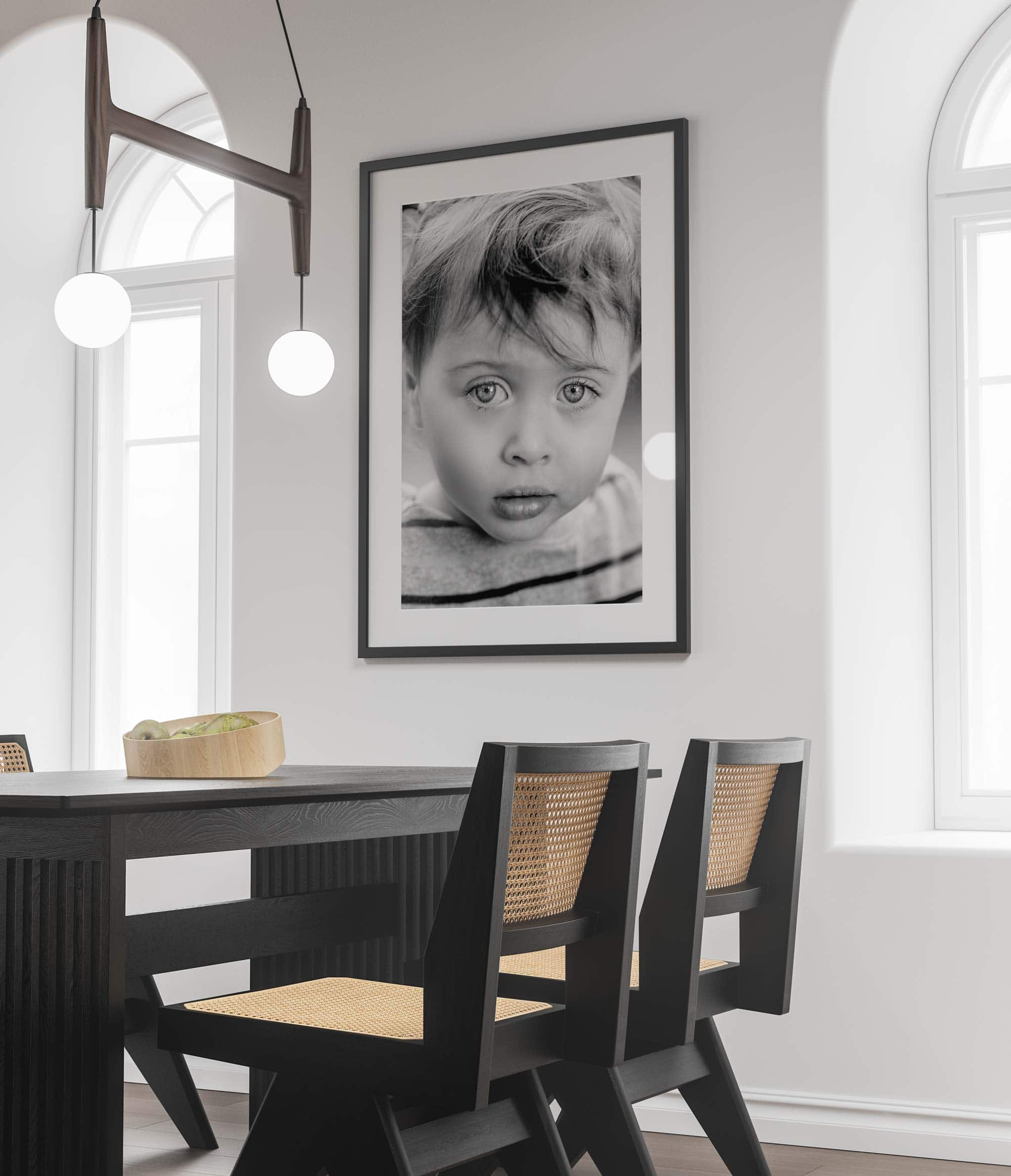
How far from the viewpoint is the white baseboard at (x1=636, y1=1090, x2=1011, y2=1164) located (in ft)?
10.3

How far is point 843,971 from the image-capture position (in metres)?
3.29

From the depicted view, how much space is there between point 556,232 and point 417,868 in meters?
1.60

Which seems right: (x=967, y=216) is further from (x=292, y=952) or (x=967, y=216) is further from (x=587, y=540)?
(x=292, y=952)

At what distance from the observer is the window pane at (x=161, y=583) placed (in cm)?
473

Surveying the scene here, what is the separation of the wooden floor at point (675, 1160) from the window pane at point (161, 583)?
1589mm

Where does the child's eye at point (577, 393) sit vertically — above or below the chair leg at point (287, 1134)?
above

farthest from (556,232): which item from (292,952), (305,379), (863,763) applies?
(292,952)

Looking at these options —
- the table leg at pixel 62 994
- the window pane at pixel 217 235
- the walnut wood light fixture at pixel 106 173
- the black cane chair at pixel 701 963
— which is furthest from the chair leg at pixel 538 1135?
the window pane at pixel 217 235

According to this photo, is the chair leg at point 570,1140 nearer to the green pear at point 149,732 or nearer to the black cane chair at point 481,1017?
the black cane chair at point 481,1017

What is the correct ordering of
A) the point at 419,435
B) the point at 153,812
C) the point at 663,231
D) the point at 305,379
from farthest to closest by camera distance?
the point at 419,435 < the point at 663,231 < the point at 305,379 < the point at 153,812

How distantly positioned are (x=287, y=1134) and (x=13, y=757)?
1.75 meters

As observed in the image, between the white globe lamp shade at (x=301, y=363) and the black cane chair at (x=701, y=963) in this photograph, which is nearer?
the black cane chair at (x=701, y=963)

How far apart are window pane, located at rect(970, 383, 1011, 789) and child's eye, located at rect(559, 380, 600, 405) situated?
3.21 ft

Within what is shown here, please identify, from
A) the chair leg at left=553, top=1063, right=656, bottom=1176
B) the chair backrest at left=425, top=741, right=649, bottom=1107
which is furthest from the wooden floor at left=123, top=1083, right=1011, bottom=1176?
the chair backrest at left=425, top=741, right=649, bottom=1107
